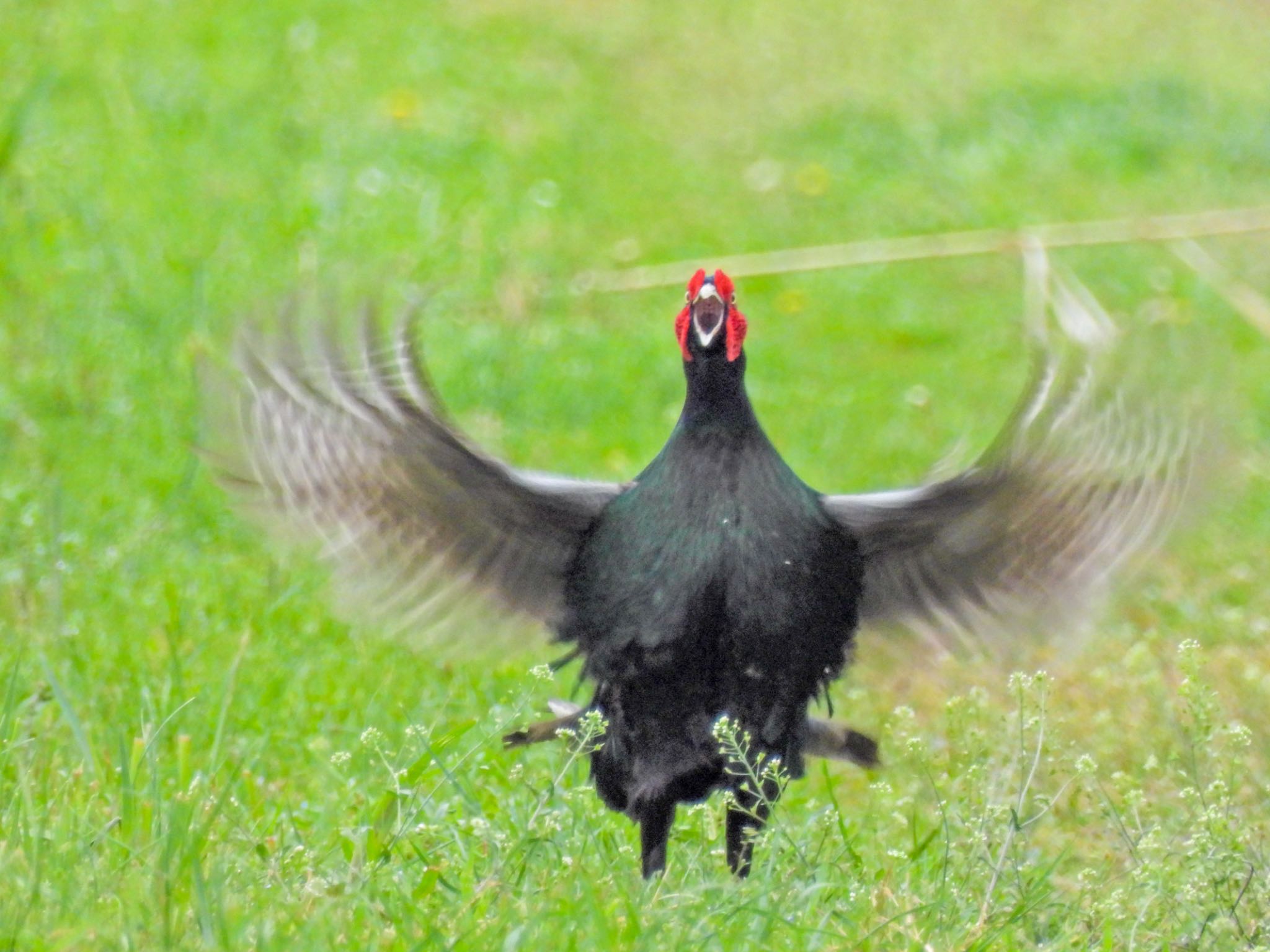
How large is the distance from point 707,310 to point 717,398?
17cm

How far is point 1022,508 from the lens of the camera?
3.62 meters

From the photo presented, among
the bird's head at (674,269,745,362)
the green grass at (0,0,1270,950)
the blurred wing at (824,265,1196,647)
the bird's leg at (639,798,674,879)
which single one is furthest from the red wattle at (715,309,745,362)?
the bird's leg at (639,798,674,879)

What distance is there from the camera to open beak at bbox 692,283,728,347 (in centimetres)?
360

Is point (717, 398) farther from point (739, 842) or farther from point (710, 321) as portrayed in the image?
point (739, 842)

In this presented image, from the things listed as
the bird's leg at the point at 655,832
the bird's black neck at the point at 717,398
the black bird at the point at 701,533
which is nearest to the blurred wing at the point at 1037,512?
the black bird at the point at 701,533

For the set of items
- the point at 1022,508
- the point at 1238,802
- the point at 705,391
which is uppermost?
the point at 705,391

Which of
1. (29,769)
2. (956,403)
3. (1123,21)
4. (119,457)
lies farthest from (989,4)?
(29,769)

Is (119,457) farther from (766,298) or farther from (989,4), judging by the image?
Answer: (989,4)

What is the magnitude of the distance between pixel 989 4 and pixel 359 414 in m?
8.74

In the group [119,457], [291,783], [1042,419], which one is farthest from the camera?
[119,457]

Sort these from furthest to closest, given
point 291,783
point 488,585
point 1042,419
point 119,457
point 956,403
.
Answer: point 956,403
point 119,457
point 291,783
point 488,585
point 1042,419

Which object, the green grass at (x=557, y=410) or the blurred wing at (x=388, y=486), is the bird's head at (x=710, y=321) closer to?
the blurred wing at (x=388, y=486)

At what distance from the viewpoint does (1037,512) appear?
11.9ft

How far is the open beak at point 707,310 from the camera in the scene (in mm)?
3604
